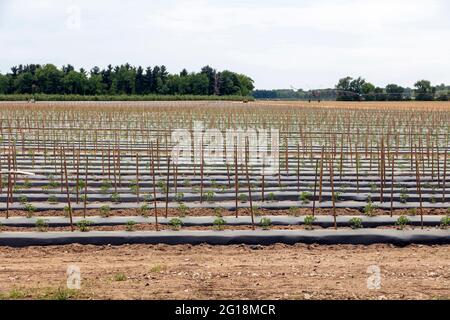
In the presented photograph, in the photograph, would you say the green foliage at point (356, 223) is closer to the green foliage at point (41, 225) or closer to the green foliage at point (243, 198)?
the green foliage at point (243, 198)

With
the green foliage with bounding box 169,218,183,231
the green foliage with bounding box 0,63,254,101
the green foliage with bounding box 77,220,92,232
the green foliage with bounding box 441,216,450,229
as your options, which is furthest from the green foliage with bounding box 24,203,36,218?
the green foliage with bounding box 0,63,254,101

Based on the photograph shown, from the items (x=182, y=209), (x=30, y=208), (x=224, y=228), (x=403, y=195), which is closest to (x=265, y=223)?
(x=224, y=228)

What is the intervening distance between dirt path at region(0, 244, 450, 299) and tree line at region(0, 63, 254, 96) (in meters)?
57.5

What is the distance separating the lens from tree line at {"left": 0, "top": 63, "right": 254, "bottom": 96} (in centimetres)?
6225

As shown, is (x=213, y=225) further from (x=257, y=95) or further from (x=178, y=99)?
(x=257, y=95)

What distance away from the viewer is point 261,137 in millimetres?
18734

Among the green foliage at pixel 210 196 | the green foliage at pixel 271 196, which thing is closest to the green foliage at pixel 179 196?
the green foliage at pixel 210 196

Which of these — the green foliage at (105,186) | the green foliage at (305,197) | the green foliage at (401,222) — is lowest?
the green foliage at (401,222)

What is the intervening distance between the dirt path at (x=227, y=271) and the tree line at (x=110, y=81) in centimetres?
5754

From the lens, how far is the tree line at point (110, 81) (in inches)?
2451

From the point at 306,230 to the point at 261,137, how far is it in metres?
11.1

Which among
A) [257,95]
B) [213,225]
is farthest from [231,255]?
[257,95]

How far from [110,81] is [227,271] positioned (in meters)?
61.8

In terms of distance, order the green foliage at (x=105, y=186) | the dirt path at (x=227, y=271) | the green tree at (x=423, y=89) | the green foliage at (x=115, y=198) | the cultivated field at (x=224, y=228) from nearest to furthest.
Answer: the dirt path at (x=227, y=271), the cultivated field at (x=224, y=228), the green foliage at (x=115, y=198), the green foliage at (x=105, y=186), the green tree at (x=423, y=89)
